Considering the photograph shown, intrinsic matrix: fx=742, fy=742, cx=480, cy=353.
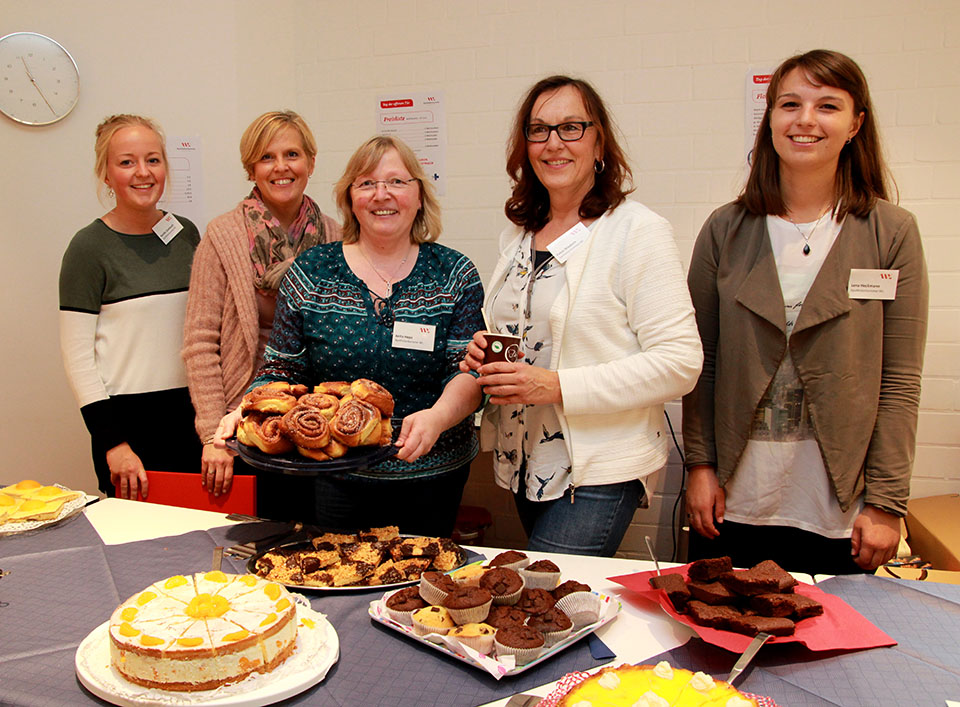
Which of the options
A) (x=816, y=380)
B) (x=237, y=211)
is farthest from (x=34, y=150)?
(x=816, y=380)

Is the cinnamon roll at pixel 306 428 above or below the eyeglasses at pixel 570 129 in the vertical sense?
below

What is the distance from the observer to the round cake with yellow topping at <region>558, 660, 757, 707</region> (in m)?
1.02

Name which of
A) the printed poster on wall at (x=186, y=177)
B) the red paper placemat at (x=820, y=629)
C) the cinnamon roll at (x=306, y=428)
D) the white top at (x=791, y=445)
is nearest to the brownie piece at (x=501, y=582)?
the red paper placemat at (x=820, y=629)

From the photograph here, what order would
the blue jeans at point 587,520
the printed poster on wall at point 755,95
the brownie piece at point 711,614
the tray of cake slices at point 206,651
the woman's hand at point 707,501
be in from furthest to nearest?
the printed poster on wall at point 755,95, the woman's hand at point 707,501, the blue jeans at point 587,520, the brownie piece at point 711,614, the tray of cake slices at point 206,651

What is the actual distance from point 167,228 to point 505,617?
7.27 feet

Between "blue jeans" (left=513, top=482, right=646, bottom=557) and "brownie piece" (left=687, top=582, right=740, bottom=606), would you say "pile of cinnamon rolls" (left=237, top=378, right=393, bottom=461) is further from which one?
"brownie piece" (left=687, top=582, right=740, bottom=606)

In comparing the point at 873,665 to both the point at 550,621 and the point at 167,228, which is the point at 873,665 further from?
the point at 167,228

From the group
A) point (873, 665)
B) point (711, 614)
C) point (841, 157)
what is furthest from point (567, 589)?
point (841, 157)

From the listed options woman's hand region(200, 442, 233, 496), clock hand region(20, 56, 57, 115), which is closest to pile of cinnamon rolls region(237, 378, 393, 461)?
woman's hand region(200, 442, 233, 496)

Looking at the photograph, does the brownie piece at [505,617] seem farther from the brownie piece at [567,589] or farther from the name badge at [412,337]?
the name badge at [412,337]

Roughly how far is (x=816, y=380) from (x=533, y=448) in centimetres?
74

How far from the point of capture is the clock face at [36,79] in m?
3.53

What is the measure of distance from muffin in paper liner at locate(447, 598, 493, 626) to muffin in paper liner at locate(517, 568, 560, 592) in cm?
16

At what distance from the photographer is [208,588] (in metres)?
1.34
